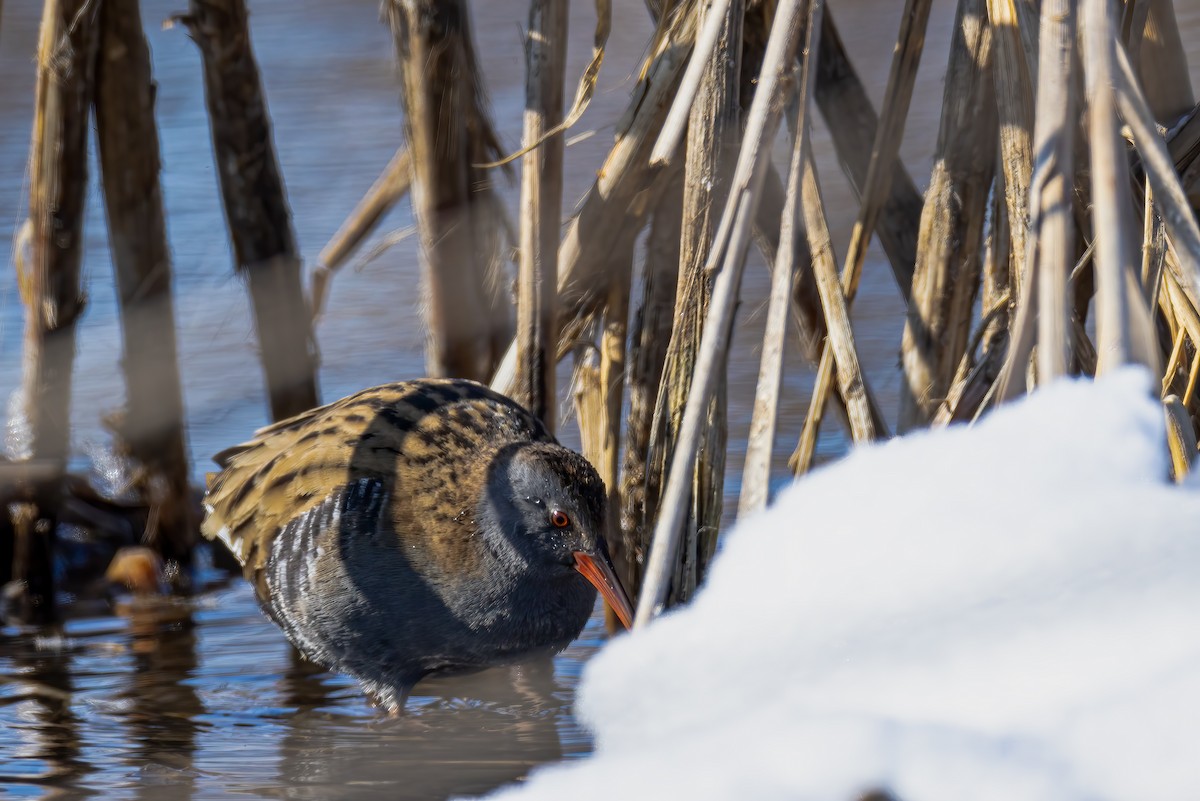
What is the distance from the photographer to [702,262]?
2855 millimetres

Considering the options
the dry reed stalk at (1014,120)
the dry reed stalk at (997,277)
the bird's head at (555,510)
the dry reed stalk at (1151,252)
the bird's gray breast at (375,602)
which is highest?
the dry reed stalk at (1014,120)

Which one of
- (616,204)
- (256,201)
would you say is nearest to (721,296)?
(616,204)

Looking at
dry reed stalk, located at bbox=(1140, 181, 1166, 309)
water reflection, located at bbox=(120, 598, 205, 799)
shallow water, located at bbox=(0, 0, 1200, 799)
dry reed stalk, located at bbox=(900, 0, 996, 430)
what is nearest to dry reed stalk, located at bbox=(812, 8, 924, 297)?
dry reed stalk, located at bbox=(900, 0, 996, 430)

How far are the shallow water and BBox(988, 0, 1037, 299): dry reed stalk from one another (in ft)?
3.02

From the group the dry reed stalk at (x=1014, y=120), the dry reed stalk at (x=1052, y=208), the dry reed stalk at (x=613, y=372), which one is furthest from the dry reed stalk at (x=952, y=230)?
the dry reed stalk at (x=1052, y=208)

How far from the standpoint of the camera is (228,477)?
12.8 feet

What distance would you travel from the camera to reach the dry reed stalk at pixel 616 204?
2982 mm

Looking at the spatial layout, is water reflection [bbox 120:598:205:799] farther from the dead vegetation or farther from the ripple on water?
the dead vegetation

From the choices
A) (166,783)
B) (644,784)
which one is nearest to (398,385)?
(166,783)

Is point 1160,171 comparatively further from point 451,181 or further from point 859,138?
point 451,181

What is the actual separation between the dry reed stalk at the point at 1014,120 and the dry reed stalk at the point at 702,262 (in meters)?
0.48

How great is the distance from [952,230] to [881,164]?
7.7 inches

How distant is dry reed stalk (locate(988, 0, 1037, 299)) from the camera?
265 centimetres

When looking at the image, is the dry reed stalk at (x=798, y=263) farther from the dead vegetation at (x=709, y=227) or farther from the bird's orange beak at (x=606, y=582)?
the bird's orange beak at (x=606, y=582)
